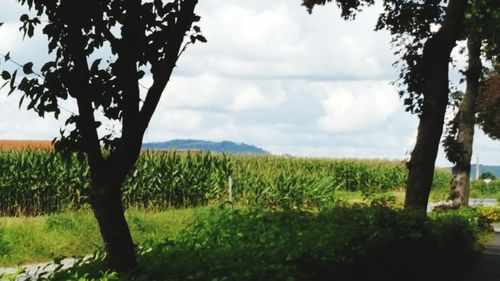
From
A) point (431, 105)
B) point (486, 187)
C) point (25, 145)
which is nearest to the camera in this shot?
point (431, 105)

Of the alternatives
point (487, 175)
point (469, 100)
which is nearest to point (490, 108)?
point (487, 175)

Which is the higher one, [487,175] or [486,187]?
[487,175]

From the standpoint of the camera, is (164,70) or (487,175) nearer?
(164,70)

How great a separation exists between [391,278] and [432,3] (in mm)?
13501

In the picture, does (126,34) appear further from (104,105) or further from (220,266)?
(220,266)

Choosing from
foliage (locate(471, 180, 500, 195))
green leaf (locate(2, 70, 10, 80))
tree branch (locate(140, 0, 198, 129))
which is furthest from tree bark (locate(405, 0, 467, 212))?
foliage (locate(471, 180, 500, 195))

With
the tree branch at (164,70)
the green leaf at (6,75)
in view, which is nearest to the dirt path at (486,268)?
the tree branch at (164,70)

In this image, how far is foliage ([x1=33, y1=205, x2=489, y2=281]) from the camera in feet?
21.3

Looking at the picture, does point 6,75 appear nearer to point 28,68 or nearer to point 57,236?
point 28,68

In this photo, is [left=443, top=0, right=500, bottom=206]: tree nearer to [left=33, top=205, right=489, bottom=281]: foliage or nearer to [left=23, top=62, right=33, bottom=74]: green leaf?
[left=33, top=205, right=489, bottom=281]: foliage

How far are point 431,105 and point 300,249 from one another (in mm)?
11785

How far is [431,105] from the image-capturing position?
18.6m

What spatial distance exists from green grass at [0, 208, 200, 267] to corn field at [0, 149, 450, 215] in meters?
1.49

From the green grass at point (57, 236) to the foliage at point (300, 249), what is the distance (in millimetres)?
8705
